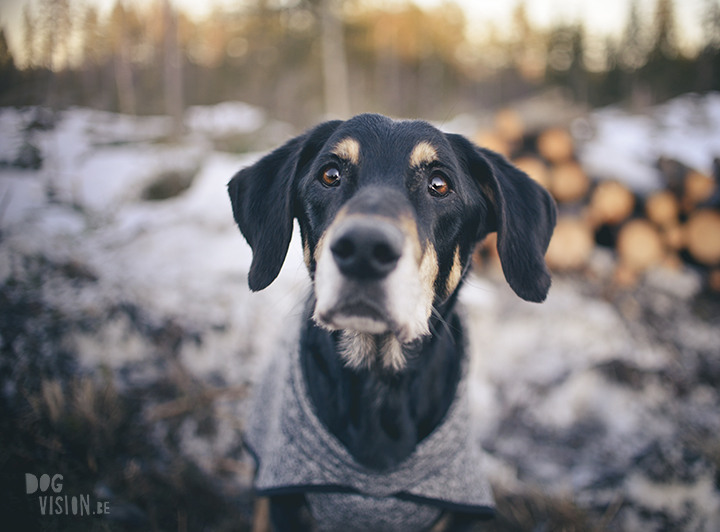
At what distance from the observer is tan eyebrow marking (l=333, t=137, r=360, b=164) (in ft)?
5.11

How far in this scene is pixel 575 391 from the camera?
301 cm

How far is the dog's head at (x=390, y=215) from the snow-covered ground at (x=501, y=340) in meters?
0.69

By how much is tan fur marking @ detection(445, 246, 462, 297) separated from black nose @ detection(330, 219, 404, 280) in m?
0.66

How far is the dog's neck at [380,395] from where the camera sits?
1.63 meters

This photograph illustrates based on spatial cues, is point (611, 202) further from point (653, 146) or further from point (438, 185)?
point (438, 185)

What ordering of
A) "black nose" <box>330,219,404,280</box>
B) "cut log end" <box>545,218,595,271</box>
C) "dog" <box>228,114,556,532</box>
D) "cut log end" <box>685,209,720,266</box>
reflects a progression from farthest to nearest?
"cut log end" <box>545,218,595,271</box>, "cut log end" <box>685,209,720,266</box>, "dog" <box>228,114,556,532</box>, "black nose" <box>330,219,404,280</box>

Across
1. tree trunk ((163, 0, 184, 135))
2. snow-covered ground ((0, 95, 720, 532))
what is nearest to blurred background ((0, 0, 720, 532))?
snow-covered ground ((0, 95, 720, 532))

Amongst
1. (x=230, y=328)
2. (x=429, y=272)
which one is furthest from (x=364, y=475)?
(x=230, y=328)

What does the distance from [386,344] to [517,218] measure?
91 centimetres

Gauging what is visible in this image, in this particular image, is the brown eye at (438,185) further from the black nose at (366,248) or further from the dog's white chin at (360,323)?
the dog's white chin at (360,323)

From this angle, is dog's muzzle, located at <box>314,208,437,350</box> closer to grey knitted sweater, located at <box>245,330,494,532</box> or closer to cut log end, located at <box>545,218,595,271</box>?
grey knitted sweater, located at <box>245,330,494,532</box>

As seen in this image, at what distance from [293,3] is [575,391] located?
1795 centimetres

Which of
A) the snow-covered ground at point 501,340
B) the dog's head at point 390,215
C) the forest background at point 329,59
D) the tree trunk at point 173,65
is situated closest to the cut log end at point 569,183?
the snow-covered ground at point 501,340

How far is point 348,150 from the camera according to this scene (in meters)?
1.57
